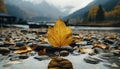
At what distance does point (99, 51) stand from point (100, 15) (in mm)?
66421

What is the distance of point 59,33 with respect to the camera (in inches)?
70.3

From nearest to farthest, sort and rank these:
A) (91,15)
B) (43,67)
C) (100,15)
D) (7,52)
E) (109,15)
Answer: (43,67)
(7,52)
(100,15)
(91,15)
(109,15)

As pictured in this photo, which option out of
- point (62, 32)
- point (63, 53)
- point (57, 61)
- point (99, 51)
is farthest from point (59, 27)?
point (99, 51)

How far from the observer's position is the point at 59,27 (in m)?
1.76

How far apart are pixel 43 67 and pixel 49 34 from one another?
499 mm

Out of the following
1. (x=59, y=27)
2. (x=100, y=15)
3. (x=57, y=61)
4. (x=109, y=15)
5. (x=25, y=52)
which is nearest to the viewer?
(x=59, y=27)

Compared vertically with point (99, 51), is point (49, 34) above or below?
above

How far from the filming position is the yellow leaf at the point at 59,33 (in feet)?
5.76

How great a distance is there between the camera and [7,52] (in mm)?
3295

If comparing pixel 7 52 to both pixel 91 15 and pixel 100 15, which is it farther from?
pixel 91 15

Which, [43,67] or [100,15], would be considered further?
[100,15]

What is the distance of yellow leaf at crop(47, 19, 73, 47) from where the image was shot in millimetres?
1757

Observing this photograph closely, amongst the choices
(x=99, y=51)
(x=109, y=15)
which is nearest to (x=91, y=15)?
(x=109, y=15)

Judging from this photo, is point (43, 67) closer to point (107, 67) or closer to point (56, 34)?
point (56, 34)
